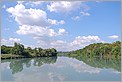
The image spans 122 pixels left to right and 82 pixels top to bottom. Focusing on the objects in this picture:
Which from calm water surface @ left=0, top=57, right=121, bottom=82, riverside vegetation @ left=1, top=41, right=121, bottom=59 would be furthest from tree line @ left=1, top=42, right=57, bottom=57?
calm water surface @ left=0, top=57, right=121, bottom=82

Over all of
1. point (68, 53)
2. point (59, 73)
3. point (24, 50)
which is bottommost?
point (59, 73)

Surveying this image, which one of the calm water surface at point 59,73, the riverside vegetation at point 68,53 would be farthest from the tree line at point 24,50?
the calm water surface at point 59,73

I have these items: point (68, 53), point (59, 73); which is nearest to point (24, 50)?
point (68, 53)

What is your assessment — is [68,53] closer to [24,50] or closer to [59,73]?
[24,50]

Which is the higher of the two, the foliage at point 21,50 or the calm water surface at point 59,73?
the foliage at point 21,50

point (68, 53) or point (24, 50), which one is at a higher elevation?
point (24, 50)

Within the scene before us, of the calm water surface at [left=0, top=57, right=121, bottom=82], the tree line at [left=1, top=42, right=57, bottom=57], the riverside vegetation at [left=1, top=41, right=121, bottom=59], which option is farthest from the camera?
the riverside vegetation at [left=1, top=41, right=121, bottom=59]

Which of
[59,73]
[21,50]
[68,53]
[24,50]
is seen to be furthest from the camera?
[68,53]

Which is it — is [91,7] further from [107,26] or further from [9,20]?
[9,20]

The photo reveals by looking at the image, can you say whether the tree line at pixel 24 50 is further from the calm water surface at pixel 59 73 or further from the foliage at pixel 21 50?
the calm water surface at pixel 59 73

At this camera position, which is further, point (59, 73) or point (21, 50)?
point (21, 50)

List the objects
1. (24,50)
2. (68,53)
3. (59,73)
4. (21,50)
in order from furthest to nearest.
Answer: (68,53) → (21,50) → (24,50) → (59,73)

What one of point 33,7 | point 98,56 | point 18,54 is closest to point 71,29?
point 33,7

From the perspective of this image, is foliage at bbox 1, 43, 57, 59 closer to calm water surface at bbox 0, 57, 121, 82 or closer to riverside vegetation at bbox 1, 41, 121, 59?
riverside vegetation at bbox 1, 41, 121, 59
